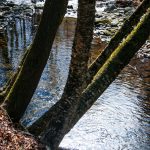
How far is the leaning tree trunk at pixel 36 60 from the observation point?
25.8 feet

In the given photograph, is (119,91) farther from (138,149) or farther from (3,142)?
(3,142)

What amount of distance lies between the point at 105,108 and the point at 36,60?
674 centimetres

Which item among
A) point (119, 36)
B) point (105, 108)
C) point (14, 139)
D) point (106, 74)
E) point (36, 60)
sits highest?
point (119, 36)

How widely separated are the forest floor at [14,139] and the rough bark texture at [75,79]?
0.29 meters

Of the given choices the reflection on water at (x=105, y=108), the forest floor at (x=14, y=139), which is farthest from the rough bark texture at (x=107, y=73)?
the reflection on water at (x=105, y=108)

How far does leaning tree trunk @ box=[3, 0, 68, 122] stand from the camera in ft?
25.8

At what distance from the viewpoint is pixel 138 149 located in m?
11.4

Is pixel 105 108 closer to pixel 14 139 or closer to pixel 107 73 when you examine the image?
pixel 107 73

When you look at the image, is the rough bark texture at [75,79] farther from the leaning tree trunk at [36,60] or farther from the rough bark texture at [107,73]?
the leaning tree trunk at [36,60]

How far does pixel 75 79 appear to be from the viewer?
7133 millimetres

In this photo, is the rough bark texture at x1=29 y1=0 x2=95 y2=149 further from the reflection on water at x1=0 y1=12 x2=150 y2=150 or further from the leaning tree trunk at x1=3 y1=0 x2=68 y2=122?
the reflection on water at x1=0 y1=12 x2=150 y2=150

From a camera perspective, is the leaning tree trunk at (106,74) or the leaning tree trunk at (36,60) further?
the leaning tree trunk at (36,60)

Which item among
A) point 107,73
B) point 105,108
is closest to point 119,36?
point 107,73

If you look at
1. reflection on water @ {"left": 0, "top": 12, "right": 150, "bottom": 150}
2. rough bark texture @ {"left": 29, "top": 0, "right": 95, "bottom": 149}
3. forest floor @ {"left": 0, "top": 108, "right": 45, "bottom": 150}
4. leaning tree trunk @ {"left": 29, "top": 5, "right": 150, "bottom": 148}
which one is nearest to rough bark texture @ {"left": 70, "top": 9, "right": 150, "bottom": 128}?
leaning tree trunk @ {"left": 29, "top": 5, "right": 150, "bottom": 148}
